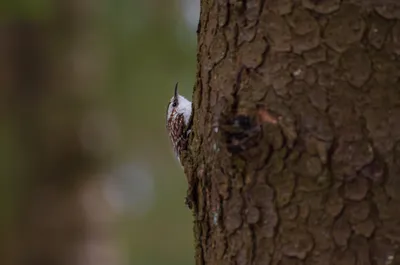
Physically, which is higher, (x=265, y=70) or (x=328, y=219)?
(x=265, y=70)

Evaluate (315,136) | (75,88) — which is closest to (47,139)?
(75,88)

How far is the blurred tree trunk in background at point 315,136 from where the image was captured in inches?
49.0

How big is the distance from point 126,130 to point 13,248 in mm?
1311

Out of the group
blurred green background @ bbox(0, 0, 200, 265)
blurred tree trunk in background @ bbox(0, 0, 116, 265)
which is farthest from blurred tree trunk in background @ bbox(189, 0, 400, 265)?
blurred tree trunk in background @ bbox(0, 0, 116, 265)

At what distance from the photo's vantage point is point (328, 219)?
126 centimetres

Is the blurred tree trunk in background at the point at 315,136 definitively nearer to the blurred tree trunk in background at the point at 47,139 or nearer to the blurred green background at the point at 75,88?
the blurred green background at the point at 75,88

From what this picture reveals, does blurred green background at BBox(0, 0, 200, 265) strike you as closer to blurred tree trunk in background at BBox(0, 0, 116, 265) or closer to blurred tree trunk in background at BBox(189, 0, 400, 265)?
blurred tree trunk in background at BBox(0, 0, 116, 265)

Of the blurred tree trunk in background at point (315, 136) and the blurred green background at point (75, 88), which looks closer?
the blurred tree trunk in background at point (315, 136)

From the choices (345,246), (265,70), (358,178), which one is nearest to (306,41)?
(265,70)

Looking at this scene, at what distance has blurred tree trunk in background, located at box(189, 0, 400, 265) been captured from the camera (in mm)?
1245

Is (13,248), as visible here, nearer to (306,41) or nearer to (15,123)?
(15,123)

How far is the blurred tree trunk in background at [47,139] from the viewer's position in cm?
496

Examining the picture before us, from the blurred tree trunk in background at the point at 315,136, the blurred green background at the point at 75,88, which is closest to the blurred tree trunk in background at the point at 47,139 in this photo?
the blurred green background at the point at 75,88

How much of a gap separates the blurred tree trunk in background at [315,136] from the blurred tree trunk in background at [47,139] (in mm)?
3730
